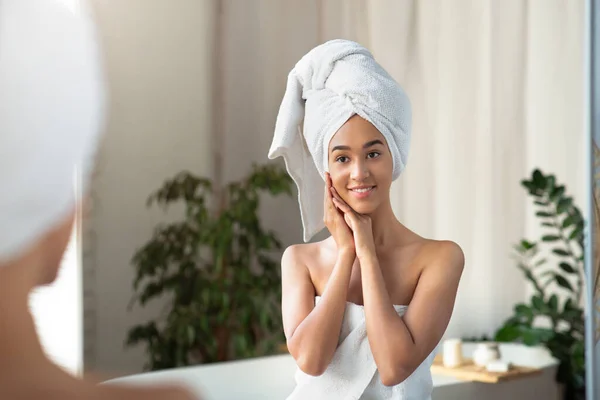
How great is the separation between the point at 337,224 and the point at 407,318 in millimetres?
217

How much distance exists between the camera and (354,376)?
4.55 ft

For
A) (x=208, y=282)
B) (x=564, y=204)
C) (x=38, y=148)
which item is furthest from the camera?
(x=208, y=282)

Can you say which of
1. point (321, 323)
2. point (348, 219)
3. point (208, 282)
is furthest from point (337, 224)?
point (208, 282)

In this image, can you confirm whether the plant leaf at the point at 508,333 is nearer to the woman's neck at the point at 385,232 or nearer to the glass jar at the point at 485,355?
the glass jar at the point at 485,355

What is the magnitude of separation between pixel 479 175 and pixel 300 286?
2198mm

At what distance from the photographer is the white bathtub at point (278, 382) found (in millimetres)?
2541

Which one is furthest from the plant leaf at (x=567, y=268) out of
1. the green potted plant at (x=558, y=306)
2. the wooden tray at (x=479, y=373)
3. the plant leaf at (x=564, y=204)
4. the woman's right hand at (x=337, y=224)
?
the woman's right hand at (x=337, y=224)

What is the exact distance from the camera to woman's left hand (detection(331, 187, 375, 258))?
1.38 metres

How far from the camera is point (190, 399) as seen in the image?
358 mm

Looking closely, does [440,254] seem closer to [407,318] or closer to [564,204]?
[407,318]

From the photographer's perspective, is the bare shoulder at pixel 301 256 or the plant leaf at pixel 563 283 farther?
the plant leaf at pixel 563 283

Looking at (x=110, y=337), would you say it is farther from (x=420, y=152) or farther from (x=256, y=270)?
(x=420, y=152)

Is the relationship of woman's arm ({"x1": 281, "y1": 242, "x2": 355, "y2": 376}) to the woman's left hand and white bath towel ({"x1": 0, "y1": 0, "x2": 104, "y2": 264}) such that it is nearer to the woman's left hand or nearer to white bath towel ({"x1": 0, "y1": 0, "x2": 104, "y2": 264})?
the woman's left hand

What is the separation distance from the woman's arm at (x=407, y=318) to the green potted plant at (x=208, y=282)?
1.94 meters
